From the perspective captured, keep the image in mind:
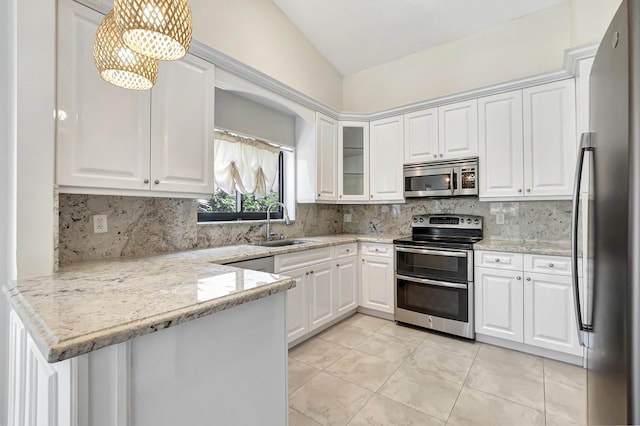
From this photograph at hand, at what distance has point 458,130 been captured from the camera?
305 centimetres

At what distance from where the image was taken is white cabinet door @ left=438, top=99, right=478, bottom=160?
2969 mm

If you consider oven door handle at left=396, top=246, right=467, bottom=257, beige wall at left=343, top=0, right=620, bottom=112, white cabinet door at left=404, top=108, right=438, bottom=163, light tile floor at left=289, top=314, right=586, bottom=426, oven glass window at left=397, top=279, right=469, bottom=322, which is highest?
beige wall at left=343, top=0, right=620, bottom=112

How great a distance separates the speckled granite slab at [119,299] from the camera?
0.70 m

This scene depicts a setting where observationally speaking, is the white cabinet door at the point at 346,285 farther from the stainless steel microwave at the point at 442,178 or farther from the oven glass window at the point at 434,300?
the stainless steel microwave at the point at 442,178

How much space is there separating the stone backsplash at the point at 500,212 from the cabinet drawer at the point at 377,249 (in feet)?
1.96

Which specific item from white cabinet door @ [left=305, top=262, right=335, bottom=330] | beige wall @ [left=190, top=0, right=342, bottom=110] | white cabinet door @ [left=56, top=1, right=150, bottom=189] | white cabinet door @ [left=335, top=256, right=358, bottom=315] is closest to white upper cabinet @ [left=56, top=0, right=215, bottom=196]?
white cabinet door @ [left=56, top=1, right=150, bottom=189]

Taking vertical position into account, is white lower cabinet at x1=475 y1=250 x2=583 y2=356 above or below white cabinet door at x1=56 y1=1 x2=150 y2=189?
below

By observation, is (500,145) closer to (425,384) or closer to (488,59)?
(488,59)

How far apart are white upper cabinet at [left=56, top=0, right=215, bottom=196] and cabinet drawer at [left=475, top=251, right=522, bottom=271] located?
2.43 meters

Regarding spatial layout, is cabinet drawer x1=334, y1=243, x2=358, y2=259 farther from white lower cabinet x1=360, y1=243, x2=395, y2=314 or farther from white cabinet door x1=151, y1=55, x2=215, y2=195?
white cabinet door x1=151, y1=55, x2=215, y2=195

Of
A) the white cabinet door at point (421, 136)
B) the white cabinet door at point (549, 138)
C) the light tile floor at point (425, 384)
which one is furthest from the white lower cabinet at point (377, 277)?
the white cabinet door at point (549, 138)

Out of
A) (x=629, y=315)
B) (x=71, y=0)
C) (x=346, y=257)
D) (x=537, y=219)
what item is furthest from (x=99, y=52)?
(x=537, y=219)

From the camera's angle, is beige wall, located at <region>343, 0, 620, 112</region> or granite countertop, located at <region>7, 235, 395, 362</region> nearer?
granite countertop, located at <region>7, 235, 395, 362</region>

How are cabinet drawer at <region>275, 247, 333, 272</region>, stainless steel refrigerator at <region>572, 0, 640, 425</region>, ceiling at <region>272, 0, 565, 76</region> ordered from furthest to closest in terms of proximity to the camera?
ceiling at <region>272, 0, 565, 76</region>
cabinet drawer at <region>275, 247, 333, 272</region>
stainless steel refrigerator at <region>572, 0, 640, 425</region>
